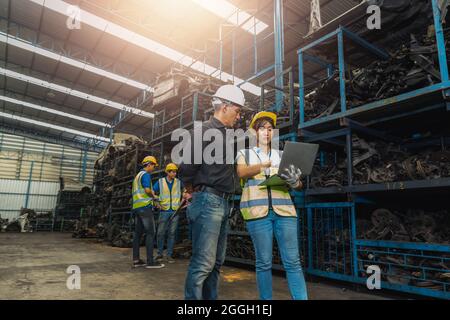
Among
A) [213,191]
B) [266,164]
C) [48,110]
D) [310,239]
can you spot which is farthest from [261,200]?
[48,110]

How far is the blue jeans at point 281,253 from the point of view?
225 cm

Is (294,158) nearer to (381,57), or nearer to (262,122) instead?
(262,122)

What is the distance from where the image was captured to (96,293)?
3.38m

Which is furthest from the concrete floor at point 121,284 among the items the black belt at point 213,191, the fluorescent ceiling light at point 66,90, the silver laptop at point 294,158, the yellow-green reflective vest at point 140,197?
the fluorescent ceiling light at point 66,90

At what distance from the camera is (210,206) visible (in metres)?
2.19

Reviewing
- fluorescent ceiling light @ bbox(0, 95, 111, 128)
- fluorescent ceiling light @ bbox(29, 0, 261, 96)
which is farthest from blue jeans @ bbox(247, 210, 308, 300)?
fluorescent ceiling light @ bbox(0, 95, 111, 128)

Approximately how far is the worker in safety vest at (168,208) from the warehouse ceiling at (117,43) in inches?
196

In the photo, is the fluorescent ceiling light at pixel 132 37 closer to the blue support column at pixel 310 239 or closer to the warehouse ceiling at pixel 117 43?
the warehouse ceiling at pixel 117 43

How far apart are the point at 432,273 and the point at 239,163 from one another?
2.71 metres

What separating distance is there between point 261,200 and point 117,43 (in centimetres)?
1291

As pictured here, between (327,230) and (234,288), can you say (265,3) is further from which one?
(234,288)
